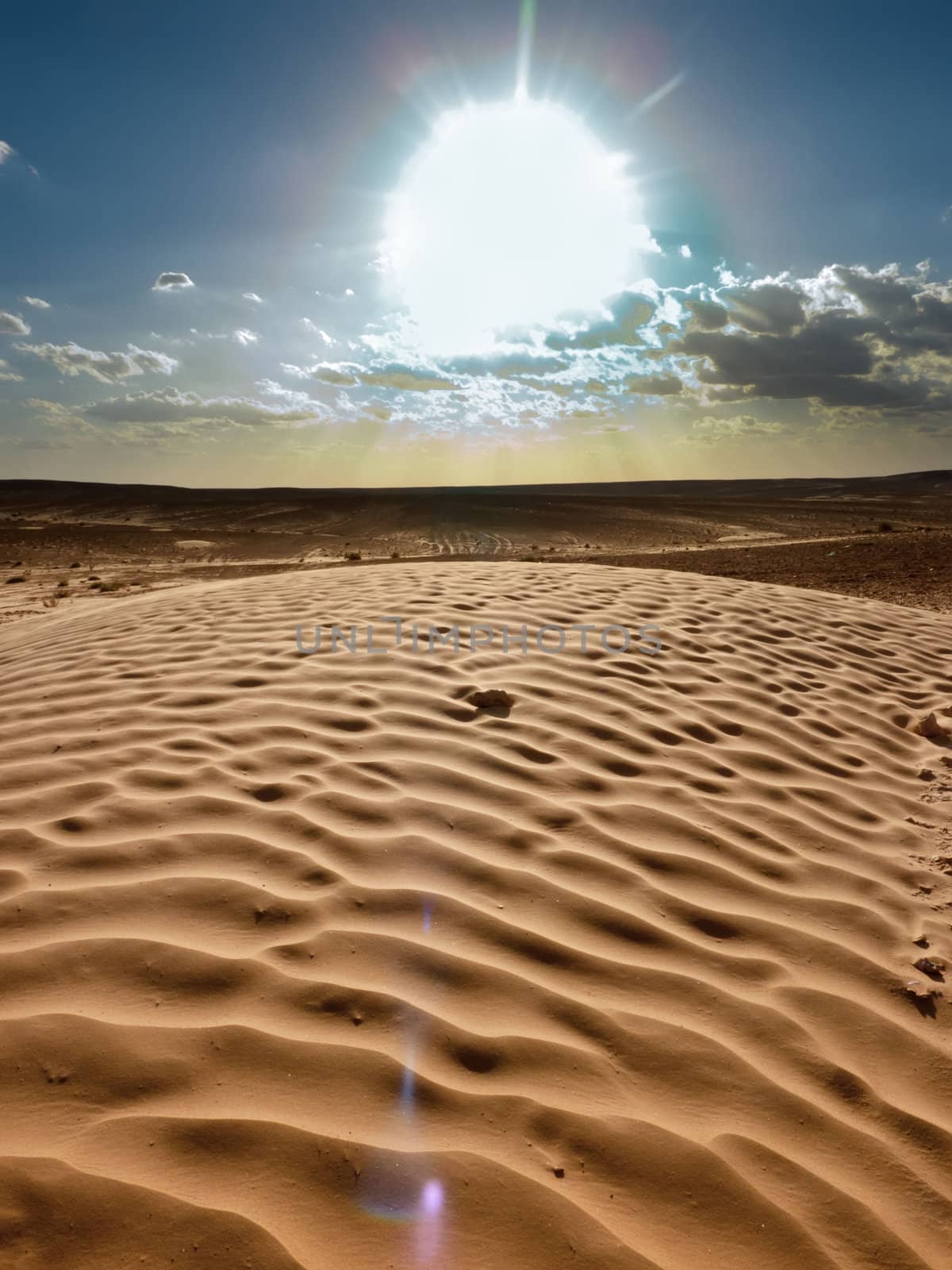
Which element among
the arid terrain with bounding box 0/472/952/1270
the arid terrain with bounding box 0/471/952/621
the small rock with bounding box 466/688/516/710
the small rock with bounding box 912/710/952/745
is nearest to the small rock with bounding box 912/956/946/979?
the arid terrain with bounding box 0/472/952/1270

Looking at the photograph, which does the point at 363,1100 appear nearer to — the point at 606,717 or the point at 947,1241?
the point at 947,1241

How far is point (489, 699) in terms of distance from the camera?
354 centimetres

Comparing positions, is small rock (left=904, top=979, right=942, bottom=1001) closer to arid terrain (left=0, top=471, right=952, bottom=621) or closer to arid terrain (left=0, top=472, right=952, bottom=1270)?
arid terrain (left=0, top=472, right=952, bottom=1270)

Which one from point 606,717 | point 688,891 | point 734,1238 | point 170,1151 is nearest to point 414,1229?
point 170,1151

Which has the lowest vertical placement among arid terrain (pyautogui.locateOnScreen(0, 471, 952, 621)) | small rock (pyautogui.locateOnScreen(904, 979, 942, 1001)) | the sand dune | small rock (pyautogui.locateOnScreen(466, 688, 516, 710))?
small rock (pyautogui.locateOnScreen(904, 979, 942, 1001))

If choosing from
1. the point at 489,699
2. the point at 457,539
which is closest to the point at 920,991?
the point at 489,699

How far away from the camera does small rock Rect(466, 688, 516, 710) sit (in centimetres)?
354

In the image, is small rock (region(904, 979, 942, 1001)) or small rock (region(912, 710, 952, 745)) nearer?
small rock (region(904, 979, 942, 1001))

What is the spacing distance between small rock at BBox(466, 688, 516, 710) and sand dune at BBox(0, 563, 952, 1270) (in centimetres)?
5

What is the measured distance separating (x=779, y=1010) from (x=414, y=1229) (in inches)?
42.6

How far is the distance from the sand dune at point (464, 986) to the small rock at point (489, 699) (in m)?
0.05

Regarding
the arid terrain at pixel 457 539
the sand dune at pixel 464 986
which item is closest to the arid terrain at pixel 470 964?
the sand dune at pixel 464 986

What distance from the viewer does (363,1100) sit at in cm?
Result: 146

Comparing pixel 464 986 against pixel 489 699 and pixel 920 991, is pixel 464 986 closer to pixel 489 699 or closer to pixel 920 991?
pixel 920 991
